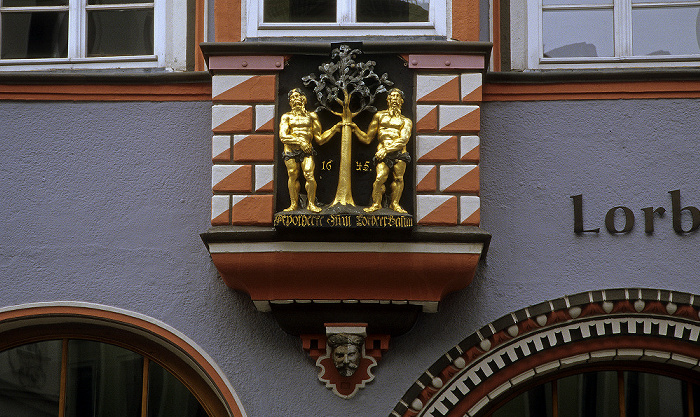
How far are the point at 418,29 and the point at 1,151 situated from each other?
2.78 metres

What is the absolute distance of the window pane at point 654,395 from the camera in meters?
6.46

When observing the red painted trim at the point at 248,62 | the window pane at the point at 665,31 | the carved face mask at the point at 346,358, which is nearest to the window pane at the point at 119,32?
the red painted trim at the point at 248,62

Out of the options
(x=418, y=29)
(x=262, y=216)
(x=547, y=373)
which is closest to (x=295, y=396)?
(x=262, y=216)

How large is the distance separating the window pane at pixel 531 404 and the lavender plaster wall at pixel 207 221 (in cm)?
59

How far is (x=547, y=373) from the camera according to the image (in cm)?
631

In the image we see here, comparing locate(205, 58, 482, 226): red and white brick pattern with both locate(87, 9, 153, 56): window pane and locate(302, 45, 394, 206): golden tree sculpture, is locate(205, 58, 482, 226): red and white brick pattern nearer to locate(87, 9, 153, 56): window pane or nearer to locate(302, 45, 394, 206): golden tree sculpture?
locate(302, 45, 394, 206): golden tree sculpture

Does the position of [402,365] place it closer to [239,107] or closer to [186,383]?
[186,383]

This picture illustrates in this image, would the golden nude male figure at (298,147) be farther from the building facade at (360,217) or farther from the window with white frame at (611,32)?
the window with white frame at (611,32)

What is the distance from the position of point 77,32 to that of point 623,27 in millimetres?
3605

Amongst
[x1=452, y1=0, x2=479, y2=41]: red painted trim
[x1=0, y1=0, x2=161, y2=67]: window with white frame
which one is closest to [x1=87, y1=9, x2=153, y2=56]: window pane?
[x1=0, y1=0, x2=161, y2=67]: window with white frame

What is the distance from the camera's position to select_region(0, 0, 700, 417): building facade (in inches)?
240

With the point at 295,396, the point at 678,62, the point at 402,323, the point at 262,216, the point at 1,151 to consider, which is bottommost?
the point at 295,396

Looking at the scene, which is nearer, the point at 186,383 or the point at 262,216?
the point at 262,216

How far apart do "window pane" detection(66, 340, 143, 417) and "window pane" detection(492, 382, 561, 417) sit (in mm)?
2319
